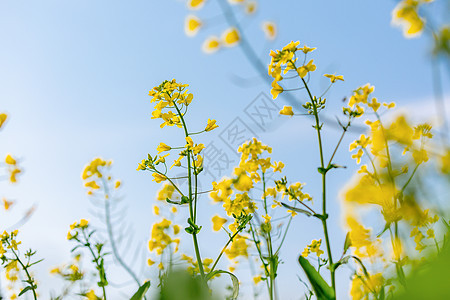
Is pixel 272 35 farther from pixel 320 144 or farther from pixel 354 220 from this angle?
pixel 354 220

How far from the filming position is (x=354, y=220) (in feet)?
3.46

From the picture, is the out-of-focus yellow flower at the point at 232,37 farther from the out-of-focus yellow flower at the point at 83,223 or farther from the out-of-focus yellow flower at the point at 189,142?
the out-of-focus yellow flower at the point at 83,223

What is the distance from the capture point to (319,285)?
163cm

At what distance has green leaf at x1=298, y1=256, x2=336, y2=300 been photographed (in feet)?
5.26

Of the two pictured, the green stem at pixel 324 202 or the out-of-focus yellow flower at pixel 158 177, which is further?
the out-of-focus yellow flower at pixel 158 177

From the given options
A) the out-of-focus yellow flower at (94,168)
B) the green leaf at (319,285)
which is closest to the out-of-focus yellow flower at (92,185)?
the out-of-focus yellow flower at (94,168)

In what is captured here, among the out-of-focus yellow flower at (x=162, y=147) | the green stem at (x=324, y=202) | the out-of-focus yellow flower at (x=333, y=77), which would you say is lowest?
the green stem at (x=324, y=202)

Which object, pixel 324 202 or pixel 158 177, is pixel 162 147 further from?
pixel 324 202

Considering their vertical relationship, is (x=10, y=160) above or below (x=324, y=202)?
above

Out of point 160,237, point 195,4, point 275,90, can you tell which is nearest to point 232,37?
point 195,4

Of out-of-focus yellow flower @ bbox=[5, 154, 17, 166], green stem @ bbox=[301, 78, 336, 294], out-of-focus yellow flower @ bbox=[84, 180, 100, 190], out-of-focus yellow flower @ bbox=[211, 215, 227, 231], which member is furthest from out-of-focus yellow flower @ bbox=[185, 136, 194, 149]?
out-of-focus yellow flower @ bbox=[84, 180, 100, 190]

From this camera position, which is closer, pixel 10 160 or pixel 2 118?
pixel 2 118

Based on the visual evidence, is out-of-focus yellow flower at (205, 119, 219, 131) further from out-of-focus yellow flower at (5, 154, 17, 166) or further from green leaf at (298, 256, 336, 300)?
out-of-focus yellow flower at (5, 154, 17, 166)

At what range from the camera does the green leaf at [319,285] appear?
160 centimetres
